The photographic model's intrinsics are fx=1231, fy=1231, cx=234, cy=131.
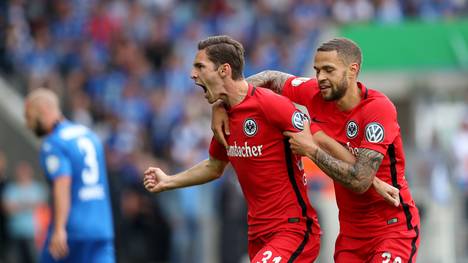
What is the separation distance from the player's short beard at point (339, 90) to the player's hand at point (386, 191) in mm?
607

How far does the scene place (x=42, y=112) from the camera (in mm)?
11227

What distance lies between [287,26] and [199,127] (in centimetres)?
528

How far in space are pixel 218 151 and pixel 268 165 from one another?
61 cm

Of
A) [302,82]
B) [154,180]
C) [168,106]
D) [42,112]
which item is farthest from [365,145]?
[168,106]

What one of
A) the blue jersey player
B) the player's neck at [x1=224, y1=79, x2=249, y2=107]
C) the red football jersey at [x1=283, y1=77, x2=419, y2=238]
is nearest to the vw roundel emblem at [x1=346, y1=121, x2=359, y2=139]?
the red football jersey at [x1=283, y1=77, x2=419, y2=238]

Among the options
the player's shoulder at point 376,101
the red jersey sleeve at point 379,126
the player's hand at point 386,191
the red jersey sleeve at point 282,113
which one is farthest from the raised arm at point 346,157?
the player's shoulder at point 376,101

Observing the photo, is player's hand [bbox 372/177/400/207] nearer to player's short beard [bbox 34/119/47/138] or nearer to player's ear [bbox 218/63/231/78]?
player's ear [bbox 218/63/231/78]

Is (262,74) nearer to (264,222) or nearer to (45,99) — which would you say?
(264,222)

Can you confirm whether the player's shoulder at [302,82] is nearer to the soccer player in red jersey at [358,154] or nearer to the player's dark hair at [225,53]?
the soccer player in red jersey at [358,154]

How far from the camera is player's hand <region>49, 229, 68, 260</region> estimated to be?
10.9 metres

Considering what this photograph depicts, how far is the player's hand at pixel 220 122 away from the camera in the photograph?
8445mm

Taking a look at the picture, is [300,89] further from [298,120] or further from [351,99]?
[298,120]

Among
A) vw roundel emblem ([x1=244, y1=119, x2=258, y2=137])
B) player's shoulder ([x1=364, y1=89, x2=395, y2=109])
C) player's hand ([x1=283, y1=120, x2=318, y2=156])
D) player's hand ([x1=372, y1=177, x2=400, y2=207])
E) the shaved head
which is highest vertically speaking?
the shaved head

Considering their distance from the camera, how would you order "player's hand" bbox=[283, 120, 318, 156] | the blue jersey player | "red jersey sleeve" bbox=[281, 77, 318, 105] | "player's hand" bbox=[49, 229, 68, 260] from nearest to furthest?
"player's hand" bbox=[283, 120, 318, 156] < "red jersey sleeve" bbox=[281, 77, 318, 105] < "player's hand" bbox=[49, 229, 68, 260] < the blue jersey player
